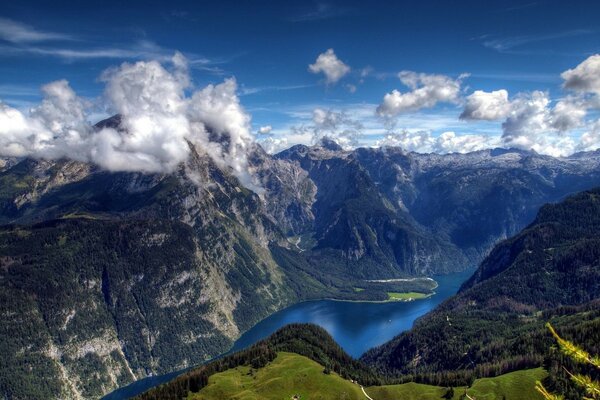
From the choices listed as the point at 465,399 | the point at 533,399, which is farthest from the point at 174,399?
the point at 533,399

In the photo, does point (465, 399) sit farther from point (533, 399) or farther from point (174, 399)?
point (174, 399)

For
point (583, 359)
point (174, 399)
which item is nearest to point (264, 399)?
point (174, 399)

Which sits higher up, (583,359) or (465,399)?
(583,359)

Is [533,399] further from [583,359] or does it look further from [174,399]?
[583,359]

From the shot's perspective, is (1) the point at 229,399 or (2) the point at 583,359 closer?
(2) the point at 583,359

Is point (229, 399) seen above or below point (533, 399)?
above

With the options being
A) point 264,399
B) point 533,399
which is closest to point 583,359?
point 264,399

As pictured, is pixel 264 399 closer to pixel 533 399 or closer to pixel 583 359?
pixel 533 399

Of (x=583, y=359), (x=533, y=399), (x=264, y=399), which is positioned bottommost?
(x=533, y=399)
